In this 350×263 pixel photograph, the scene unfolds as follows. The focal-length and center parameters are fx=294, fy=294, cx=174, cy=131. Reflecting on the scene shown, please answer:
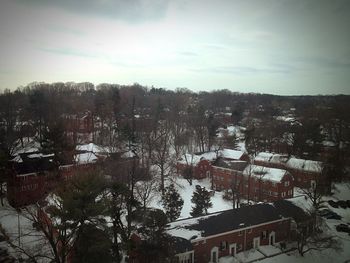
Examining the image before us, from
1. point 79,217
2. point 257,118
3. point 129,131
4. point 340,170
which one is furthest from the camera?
point 257,118

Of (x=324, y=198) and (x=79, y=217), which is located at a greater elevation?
(x=79, y=217)

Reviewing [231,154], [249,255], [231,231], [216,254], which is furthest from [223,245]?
[231,154]

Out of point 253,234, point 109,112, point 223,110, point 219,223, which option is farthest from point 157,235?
point 223,110

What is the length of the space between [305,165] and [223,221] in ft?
59.6

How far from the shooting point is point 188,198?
29469 millimetres

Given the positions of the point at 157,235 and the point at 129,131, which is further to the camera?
the point at 129,131

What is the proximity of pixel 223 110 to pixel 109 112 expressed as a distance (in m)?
45.2

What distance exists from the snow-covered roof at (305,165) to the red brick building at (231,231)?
40.5 feet

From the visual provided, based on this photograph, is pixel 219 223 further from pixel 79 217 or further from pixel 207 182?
pixel 207 182

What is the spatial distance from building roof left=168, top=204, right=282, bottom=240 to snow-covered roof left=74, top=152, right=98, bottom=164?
15.7 m

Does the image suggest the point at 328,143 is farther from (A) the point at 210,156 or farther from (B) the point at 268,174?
(A) the point at 210,156

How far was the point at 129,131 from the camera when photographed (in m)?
40.6

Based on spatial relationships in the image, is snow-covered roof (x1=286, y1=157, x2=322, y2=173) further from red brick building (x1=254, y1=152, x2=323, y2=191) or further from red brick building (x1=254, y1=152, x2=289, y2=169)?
red brick building (x1=254, y1=152, x2=289, y2=169)

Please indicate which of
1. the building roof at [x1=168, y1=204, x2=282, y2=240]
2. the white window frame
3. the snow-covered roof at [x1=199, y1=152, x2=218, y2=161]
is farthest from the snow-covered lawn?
the white window frame
